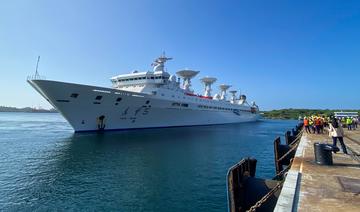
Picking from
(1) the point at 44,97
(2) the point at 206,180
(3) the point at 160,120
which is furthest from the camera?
(3) the point at 160,120

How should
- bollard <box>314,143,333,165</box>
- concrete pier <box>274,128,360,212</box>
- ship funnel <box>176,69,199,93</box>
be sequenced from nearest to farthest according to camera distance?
concrete pier <box>274,128,360,212</box> < bollard <box>314,143,333,165</box> < ship funnel <box>176,69,199,93</box>

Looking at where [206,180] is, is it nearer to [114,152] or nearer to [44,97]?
[114,152]

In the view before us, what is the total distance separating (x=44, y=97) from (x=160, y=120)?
19176 millimetres

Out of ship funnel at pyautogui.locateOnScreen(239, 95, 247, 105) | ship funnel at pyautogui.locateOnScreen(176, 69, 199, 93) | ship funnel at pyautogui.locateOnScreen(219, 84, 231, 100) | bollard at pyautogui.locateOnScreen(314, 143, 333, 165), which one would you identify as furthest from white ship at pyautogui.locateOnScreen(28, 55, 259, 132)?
ship funnel at pyautogui.locateOnScreen(239, 95, 247, 105)

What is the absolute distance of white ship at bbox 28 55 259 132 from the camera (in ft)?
90.8

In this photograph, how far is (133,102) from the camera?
109 ft

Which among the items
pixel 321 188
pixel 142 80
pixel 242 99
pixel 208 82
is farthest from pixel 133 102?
pixel 242 99

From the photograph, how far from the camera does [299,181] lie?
5945mm

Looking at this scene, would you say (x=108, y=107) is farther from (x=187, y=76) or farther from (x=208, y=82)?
(x=208, y=82)

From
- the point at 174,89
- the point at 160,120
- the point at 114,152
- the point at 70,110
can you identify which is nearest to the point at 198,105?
the point at 174,89

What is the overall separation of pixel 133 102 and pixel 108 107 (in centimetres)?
379

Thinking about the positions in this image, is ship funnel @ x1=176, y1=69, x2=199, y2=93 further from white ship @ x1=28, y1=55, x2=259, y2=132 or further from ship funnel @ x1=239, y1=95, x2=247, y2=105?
ship funnel @ x1=239, y1=95, x2=247, y2=105

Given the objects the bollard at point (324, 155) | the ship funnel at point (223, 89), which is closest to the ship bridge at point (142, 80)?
the bollard at point (324, 155)

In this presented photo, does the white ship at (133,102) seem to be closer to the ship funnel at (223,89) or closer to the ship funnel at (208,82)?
the ship funnel at (208,82)
